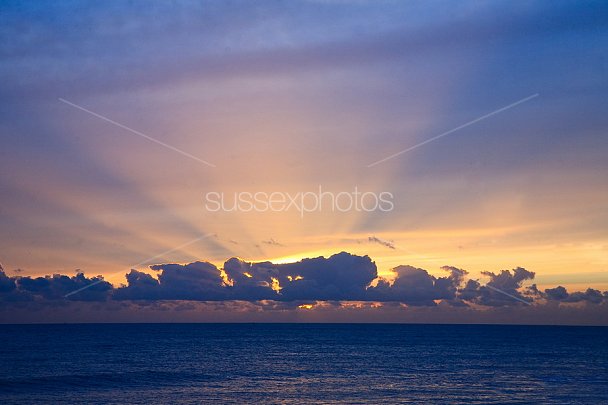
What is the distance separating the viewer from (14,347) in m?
145

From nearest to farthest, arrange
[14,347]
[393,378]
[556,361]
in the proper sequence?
[393,378] → [556,361] → [14,347]

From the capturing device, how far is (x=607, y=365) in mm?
106750

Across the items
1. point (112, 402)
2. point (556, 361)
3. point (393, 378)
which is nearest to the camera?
point (112, 402)

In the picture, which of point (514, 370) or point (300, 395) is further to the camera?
point (514, 370)

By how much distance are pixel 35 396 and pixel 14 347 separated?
290 feet

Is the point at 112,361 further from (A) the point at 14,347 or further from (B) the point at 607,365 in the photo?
(B) the point at 607,365

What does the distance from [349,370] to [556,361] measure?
Answer: 47392 mm

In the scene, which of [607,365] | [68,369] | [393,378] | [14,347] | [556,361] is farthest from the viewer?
[14,347]

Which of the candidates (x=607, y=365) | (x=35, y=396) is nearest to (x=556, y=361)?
(x=607, y=365)

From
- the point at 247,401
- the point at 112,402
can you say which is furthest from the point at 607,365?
the point at 112,402

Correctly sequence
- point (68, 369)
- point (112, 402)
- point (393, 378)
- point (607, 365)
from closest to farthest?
point (112, 402), point (393, 378), point (68, 369), point (607, 365)

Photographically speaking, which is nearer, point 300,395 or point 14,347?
point 300,395

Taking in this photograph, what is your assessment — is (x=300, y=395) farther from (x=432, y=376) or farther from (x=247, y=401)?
(x=432, y=376)

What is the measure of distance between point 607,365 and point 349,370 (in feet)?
159
